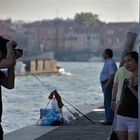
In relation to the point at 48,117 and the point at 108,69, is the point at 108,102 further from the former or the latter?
the point at 48,117

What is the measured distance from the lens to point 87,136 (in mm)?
12156

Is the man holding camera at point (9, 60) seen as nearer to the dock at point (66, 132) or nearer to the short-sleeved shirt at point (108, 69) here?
the dock at point (66, 132)

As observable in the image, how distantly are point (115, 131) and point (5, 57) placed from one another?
1.78 meters

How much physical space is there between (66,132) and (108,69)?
52.4 inches

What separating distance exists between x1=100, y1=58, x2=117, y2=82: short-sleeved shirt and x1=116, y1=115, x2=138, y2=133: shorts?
5.33 metres

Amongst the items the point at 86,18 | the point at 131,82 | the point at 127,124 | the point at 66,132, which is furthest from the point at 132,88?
the point at 86,18

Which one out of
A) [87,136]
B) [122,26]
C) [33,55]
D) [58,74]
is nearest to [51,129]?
[87,136]

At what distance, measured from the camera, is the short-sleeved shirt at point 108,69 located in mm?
13031

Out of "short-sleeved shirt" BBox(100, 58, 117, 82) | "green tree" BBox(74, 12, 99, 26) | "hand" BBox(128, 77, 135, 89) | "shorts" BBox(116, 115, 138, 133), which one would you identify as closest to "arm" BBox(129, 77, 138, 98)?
"hand" BBox(128, 77, 135, 89)

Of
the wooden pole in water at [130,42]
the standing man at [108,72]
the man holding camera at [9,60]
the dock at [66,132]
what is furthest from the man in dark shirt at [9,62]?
the wooden pole in water at [130,42]

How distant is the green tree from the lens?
190m

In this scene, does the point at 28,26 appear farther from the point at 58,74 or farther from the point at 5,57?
the point at 5,57

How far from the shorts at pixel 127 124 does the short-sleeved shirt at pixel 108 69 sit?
17.5 ft

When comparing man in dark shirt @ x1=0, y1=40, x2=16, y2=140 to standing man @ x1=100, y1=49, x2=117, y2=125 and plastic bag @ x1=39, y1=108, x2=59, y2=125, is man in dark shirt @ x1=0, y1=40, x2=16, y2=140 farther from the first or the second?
plastic bag @ x1=39, y1=108, x2=59, y2=125
